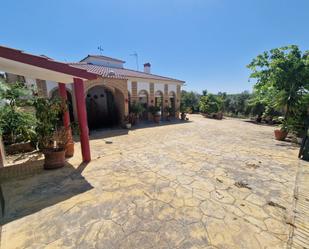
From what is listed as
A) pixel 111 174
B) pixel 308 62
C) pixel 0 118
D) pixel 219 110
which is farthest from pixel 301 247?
pixel 219 110

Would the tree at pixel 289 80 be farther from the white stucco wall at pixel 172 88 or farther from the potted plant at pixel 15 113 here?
the potted plant at pixel 15 113

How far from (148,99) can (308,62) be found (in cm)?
1083

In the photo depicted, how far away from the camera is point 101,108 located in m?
12.4

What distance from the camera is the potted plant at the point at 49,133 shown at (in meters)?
4.20

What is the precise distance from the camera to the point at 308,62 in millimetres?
7797

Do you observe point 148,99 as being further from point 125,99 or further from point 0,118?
point 0,118

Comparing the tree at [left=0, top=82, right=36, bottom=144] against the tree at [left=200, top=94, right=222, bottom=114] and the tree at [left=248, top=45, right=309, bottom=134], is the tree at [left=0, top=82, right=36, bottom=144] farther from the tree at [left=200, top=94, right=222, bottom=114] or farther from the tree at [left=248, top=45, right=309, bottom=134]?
the tree at [left=200, top=94, right=222, bottom=114]

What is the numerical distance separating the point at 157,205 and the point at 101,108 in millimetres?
10921

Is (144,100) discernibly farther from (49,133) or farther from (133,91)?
(49,133)

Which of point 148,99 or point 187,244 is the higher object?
point 148,99

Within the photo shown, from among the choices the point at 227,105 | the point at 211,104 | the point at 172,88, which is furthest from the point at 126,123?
the point at 227,105

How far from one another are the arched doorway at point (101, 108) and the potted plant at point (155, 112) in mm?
3458

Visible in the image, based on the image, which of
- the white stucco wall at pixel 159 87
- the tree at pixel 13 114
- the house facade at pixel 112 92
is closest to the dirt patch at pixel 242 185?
the tree at pixel 13 114

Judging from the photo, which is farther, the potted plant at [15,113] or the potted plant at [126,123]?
the potted plant at [126,123]
